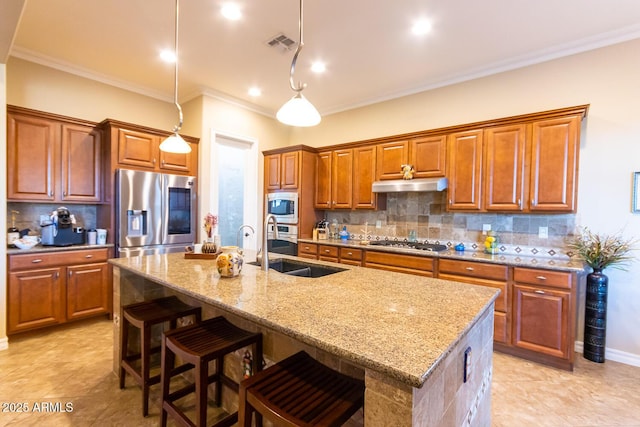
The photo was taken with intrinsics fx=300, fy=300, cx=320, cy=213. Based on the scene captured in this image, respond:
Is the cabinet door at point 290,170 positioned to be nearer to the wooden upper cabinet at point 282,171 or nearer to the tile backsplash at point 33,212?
the wooden upper cabinet at point 282,171

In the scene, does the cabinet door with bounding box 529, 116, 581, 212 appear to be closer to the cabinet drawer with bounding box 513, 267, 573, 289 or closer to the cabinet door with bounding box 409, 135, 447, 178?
the cabinet drawer with bounding box 513, 267, 573, 289

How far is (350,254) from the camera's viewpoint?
388 centimetres

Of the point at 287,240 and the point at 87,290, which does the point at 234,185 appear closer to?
the point at 287,240

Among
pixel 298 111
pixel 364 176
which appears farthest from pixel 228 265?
pixel 364 176

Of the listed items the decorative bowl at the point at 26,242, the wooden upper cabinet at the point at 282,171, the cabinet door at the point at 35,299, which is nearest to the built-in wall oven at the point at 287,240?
the wooden upper cabinet at the point at 282,171

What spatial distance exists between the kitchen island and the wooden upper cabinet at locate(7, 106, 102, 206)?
1.90m

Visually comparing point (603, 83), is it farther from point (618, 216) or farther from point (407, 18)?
point (407, 18)

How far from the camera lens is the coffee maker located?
10.5 ft

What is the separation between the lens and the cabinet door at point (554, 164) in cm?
271

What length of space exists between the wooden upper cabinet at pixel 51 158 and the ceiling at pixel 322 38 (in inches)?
31.1

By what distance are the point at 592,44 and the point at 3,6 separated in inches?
186

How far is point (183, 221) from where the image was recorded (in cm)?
397

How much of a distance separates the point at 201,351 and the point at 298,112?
1.39 m

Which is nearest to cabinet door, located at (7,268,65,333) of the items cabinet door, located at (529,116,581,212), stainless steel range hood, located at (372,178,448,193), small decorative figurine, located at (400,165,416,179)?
stainless steel range hood, located at (372,178,448,193)
